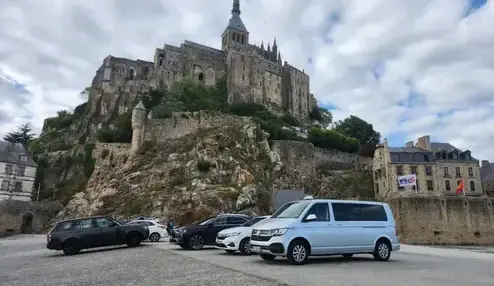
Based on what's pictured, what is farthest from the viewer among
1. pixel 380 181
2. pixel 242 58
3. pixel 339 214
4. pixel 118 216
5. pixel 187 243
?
pixel 242 58

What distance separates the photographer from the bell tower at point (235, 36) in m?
88.9

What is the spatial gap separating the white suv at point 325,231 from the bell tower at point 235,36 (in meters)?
78.5

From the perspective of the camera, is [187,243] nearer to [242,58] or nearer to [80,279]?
[80,279]

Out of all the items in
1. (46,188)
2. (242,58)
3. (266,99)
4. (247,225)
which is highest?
(242,58)

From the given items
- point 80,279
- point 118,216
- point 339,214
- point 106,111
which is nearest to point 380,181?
point 118,216

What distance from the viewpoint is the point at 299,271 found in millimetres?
9023

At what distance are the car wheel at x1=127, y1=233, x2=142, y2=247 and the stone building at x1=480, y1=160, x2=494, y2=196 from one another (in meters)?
47.1

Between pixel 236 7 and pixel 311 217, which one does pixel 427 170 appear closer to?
pixel 311 217

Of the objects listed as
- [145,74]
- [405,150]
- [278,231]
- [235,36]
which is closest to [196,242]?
Result: [278,231]

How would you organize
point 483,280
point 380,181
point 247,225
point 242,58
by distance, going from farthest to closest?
point 242,58 → point 380,181 → point 247,225 → point 483,280

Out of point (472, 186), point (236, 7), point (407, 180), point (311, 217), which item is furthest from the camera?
point (236, 7)

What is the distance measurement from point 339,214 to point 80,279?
719 centimetres

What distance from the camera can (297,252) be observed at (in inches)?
403

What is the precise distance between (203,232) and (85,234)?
201 inches
